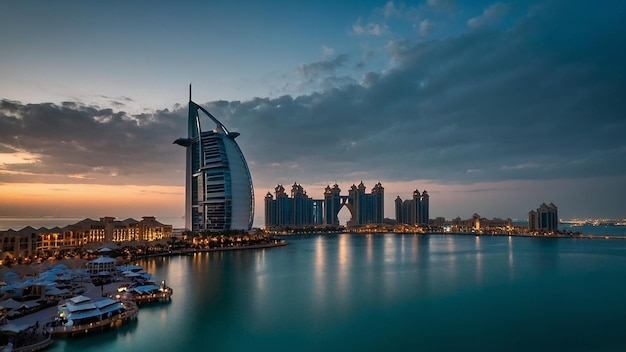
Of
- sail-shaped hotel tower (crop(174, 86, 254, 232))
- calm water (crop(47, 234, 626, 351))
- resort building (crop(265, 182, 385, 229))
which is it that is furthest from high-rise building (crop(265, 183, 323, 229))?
calm water (crop(47, 234, 626, 351))

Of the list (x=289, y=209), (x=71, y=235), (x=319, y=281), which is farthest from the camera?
(x=289, y=209)

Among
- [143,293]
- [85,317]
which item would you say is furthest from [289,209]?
[85,317]

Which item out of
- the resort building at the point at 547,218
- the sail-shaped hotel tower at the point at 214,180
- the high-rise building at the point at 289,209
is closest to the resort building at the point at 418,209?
the high-rise building at the point at 289,209

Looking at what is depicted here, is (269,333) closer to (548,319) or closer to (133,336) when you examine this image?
(133,336)

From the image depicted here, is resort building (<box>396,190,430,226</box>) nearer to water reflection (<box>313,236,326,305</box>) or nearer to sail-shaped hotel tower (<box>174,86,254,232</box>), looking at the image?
sail-shaped hotel tower (<box>174,86,254,232</box>)

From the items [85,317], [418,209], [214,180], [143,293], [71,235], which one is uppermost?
[214,180]

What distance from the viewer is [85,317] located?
51.8 ft

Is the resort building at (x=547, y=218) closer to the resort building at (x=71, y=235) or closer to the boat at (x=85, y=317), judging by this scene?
the resort building at (x=71, y=235)

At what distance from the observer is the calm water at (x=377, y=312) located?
14945 millimetres

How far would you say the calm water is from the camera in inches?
588

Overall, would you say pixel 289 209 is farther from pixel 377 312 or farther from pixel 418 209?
pixel 377 312

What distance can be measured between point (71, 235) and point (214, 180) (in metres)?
21.9

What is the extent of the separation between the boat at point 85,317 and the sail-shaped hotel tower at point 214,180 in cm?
4267

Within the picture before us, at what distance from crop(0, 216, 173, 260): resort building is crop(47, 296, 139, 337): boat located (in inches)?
825
